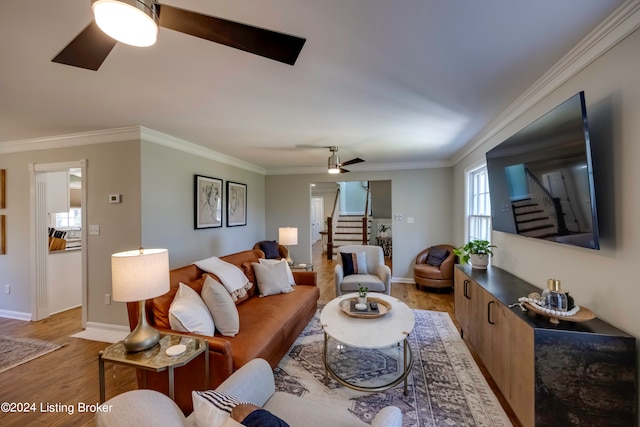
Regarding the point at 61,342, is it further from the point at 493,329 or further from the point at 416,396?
the point at 493,329

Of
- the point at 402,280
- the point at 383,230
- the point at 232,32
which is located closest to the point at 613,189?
the point at 232,32

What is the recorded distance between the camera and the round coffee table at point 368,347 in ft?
6.72

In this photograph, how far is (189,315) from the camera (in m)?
1.96

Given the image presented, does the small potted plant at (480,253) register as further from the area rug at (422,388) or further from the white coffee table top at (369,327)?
the white coffee table top at (369,327)

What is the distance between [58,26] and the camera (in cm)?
143

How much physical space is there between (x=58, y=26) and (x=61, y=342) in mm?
3242

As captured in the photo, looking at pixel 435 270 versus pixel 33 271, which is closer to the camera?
pixel 33 271

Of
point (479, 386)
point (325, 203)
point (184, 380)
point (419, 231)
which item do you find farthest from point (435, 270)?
point (325, 203)

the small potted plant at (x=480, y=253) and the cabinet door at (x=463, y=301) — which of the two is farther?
the small potted plant at (x=480, y=253)

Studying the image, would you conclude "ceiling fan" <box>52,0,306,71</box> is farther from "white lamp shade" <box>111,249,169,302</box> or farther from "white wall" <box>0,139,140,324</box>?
"white wall" <box>0,139,140,324</box>

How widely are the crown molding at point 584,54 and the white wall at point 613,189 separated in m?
0.04

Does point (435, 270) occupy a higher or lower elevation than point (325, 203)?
lower

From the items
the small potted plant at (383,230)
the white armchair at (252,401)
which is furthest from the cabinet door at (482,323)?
the small potted plant at (383,230)

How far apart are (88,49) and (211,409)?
152cm
